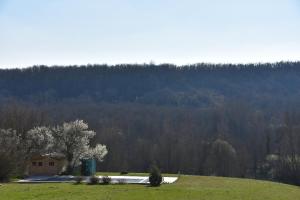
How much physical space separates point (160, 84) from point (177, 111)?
3702 cm

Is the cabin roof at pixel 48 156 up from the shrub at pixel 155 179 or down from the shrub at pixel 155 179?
up

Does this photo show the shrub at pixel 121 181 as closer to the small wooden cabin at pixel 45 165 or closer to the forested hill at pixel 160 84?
the small wooden cabin at pixel 45 165

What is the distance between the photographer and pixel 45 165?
52219 millimetres

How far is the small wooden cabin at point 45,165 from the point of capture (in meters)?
52.0

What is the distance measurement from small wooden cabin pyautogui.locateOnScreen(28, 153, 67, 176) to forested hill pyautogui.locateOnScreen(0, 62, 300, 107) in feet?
344

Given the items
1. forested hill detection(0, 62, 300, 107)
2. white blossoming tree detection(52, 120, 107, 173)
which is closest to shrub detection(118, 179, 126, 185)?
white blossoming tree detection(52, 120, 107, 173)

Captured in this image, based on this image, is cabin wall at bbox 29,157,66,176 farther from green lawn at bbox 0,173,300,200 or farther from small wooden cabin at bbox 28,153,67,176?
green lawn at bbox 0,173,300,200

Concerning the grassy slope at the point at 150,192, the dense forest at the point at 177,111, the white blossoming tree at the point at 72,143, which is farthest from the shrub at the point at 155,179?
the dense forest at the point at 177,111

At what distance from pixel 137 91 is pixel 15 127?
95.9m

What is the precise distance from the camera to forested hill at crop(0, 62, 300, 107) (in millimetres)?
163000

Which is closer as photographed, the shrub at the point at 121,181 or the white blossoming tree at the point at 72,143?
the shrub at the point at 121,181

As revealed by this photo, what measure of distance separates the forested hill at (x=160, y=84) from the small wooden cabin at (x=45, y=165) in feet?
344

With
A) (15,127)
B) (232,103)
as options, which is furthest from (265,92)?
(15,127)

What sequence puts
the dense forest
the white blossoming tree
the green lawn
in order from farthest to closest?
1. the dense forest
2. the white blossoming tree
3. the green lawn
